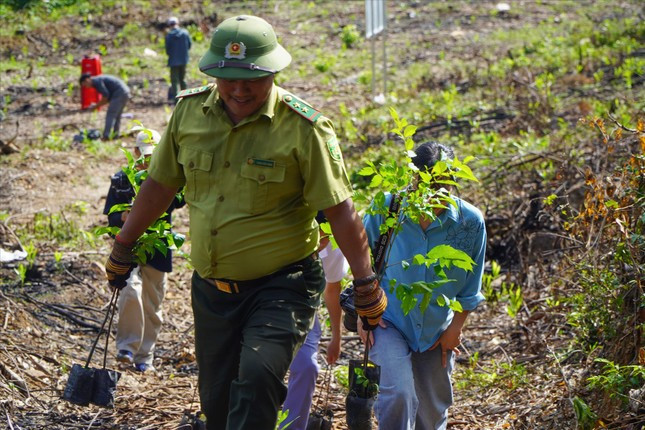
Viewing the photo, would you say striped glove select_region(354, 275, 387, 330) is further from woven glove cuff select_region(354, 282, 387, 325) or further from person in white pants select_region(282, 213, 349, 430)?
person in white pants select_region(282, 213, 349, 430)

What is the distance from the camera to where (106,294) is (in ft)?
26.8

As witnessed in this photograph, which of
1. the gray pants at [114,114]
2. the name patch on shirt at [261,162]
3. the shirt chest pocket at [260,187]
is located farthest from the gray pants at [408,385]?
the gray pants at [114,114]

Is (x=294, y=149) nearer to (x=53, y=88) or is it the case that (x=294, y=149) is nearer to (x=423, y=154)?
(x=423, y=154)

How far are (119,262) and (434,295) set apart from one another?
1.49 metres

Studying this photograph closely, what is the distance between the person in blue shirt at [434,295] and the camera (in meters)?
4.31

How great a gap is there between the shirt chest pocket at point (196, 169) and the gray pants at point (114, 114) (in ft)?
35.3

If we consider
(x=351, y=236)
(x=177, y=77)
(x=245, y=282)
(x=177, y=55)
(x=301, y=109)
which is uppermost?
(x=301, y=109)

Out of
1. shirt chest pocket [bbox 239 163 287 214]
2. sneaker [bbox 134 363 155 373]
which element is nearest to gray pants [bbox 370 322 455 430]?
shirt chest pocket [bbox 239 163 287 214]

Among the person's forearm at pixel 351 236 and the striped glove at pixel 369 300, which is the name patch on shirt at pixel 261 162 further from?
the striped glove at pixel 369 300

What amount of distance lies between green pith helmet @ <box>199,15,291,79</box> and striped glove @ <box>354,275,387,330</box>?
945mm

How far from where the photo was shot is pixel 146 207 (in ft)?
14.1

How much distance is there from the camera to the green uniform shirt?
3.84 metres

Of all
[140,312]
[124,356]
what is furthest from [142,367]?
[140,312]

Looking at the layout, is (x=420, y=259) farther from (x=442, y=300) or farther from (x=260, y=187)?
(x=260, y=187)
